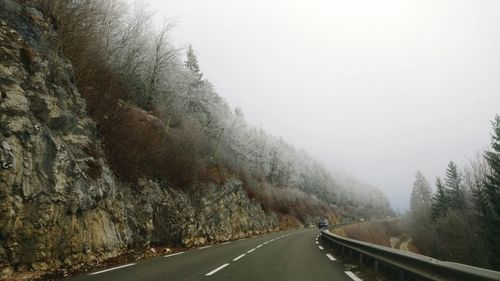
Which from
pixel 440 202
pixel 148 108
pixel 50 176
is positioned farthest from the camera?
pixel 440 202

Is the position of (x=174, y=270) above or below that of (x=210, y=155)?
below

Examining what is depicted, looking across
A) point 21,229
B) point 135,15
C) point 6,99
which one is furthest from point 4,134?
point 135,15

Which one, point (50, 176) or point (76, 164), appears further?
point (76, 164)

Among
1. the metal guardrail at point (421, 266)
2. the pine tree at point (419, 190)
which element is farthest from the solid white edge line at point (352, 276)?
the pine tree at point (419, 190)

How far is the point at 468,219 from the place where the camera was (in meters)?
47.7

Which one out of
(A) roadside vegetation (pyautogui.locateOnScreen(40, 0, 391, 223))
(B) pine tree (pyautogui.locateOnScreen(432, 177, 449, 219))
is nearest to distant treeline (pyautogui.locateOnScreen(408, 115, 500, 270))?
(B) pine tree (pyautogui.locateOnScreen(432, 177, 449, 219))

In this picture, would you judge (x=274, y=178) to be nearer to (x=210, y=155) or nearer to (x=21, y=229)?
(x=210, y=155)

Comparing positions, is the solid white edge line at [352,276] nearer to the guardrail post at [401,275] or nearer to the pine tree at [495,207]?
the guardrail post at [401,275]

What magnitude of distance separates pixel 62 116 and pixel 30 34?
2963 mm

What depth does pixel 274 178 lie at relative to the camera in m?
84.3

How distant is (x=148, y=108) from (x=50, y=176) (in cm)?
2375

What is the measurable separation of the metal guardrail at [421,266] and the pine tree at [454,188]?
210 ft

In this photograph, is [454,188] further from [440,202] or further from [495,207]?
[495,207]

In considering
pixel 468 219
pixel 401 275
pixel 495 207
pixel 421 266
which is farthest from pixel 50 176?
pixel 468 219
